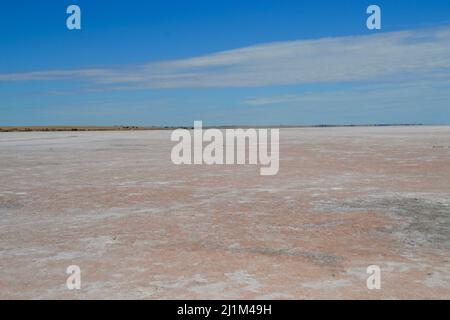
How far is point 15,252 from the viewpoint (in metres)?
6.06

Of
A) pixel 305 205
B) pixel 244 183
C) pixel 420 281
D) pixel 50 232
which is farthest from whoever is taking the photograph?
pixel 244 183

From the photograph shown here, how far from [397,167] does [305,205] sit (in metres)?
7.68

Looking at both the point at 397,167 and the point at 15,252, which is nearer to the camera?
the point at 15,252

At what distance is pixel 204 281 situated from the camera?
490 cm

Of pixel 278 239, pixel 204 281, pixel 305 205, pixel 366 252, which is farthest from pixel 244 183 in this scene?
pixel 204 281

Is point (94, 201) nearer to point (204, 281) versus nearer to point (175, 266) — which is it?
point (175, 266)

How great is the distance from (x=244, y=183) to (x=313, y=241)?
18.9 ft

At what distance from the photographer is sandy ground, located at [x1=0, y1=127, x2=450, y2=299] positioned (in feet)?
15.6

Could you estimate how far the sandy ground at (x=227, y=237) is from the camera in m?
4.77

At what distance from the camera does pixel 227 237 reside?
264 inches
